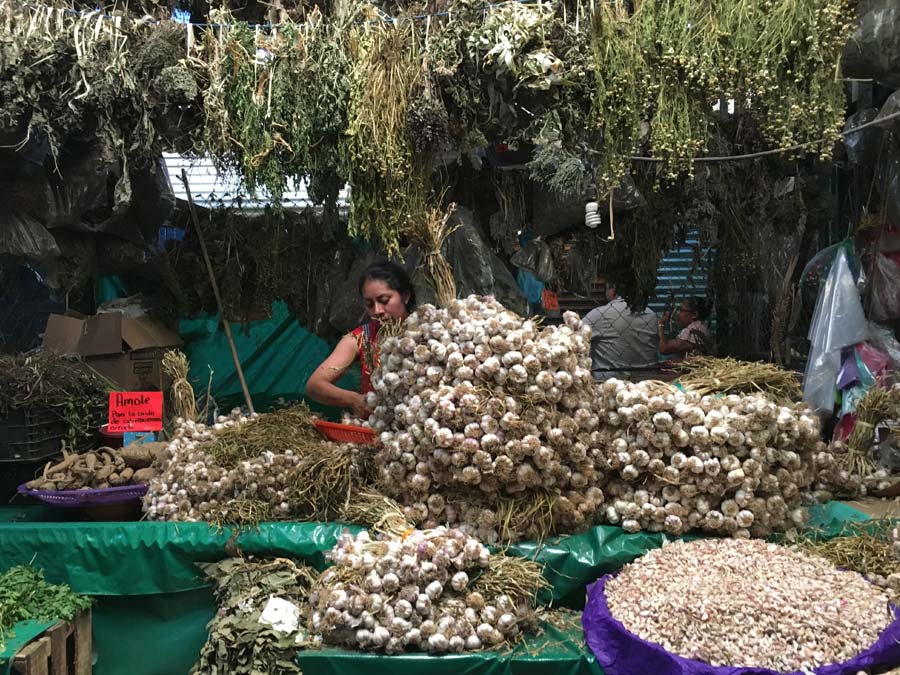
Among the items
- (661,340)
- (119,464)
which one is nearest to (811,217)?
(661,340)

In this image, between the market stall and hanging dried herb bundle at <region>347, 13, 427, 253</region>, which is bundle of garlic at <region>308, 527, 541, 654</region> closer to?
the market stall

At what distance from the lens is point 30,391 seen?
3.23 meters

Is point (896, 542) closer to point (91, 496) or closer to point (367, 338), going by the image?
point (367, 338)

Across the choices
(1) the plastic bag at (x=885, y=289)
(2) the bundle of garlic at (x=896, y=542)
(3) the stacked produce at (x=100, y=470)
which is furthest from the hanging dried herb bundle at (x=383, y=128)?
(1) the plastic bag at (x=885, y=289)

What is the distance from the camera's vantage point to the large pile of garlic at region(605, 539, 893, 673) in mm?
1833

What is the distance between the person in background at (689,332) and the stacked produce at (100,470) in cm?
356

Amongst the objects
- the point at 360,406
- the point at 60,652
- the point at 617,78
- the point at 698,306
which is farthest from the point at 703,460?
the point at 698,306

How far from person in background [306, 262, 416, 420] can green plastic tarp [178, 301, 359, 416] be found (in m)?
1.70

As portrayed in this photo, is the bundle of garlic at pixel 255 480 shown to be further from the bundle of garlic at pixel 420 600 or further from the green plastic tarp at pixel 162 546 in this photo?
the bundle of garlic at pixel 420 600

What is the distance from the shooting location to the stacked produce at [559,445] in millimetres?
2266

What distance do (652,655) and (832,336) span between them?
230cm

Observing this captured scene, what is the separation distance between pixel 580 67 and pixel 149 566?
7.69 feet

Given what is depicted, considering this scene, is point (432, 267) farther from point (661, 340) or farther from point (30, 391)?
point (661, 340)

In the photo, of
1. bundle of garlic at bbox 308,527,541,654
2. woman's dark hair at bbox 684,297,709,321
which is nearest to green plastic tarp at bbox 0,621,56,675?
bundle of garlic at bbox 308,527,541,654
